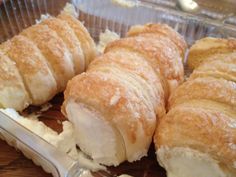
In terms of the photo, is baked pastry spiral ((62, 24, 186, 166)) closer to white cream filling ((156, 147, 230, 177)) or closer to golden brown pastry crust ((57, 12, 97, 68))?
white cream filling ((156, 147, 230, 177))

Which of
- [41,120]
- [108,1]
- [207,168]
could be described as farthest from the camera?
[108,1]

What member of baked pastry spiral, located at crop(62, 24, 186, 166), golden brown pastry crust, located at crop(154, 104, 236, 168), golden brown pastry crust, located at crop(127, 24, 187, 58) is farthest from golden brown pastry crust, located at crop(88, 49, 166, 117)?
golden brown pastry crust, located at crop(127, 24, 187, 58)

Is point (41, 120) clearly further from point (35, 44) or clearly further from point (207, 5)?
point (207, 5)

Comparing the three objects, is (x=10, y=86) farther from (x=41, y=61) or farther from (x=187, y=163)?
(x=187, y=163)

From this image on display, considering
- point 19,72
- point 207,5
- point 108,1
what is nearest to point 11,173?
point 19,72

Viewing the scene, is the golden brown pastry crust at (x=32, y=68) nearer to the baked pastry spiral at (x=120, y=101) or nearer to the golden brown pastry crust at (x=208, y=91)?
the baked pastry spiral at (x=120, y=101)

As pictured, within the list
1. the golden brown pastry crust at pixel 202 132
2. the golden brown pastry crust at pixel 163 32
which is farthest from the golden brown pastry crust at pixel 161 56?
the golden brown pastry crust at pixel 202 132
